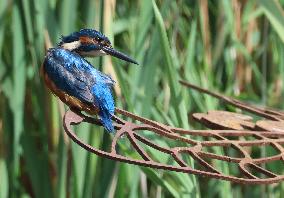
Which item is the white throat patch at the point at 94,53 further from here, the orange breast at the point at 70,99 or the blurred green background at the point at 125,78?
the blurred green background at the point at 125,78

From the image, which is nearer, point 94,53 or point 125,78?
point 94,53

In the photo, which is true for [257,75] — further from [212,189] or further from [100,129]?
[100,129]

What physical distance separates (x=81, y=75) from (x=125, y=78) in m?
0.56

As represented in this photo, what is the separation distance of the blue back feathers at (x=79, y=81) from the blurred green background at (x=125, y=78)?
37cm

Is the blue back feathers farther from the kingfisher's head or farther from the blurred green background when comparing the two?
the blurred green background

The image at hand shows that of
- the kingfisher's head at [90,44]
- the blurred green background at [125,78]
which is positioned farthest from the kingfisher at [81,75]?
the blurred green background at [125,78]

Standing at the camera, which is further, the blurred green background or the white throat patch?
the blurred green background

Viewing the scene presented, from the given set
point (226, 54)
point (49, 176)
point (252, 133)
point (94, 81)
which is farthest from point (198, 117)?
point (226, 54)

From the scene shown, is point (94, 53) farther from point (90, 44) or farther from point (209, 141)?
point (209, 141)

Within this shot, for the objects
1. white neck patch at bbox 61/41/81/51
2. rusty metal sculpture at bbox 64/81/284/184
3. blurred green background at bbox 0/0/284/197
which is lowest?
rusty metal sculpture at bbox 64/81/284/184

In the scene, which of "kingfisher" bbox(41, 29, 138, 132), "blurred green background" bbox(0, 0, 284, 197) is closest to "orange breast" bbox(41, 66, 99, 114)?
"kingfisher" bbox(41, 29, 138, 132)

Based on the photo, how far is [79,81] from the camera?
682 mm

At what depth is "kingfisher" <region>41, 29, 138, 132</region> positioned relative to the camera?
0.68 meters

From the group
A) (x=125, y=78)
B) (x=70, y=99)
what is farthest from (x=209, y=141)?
(x=125, y=78)
